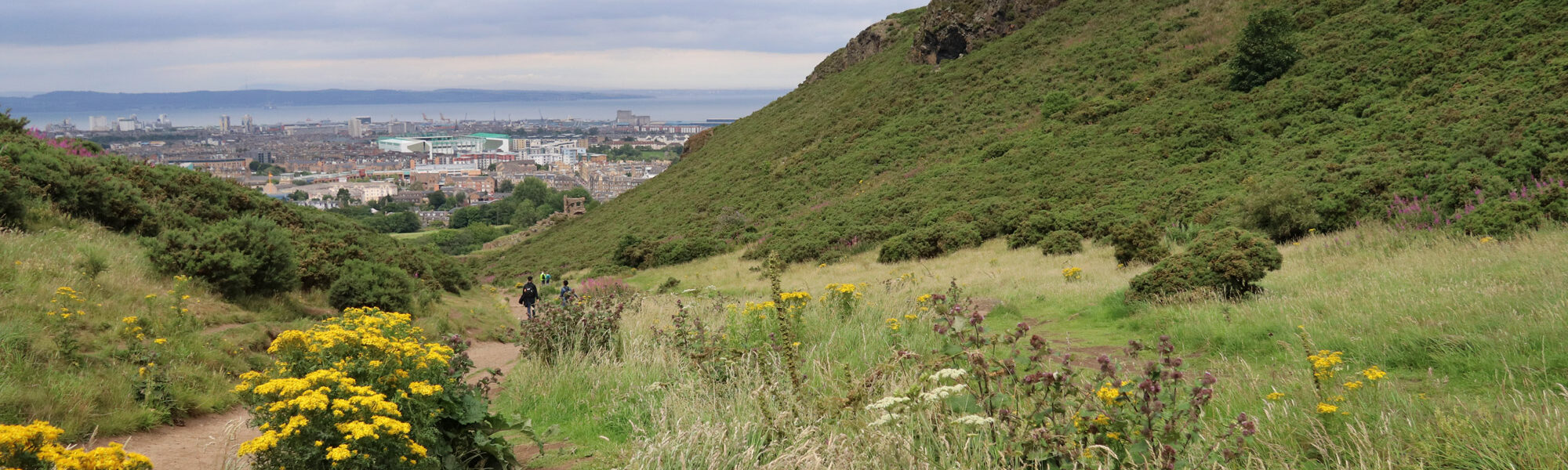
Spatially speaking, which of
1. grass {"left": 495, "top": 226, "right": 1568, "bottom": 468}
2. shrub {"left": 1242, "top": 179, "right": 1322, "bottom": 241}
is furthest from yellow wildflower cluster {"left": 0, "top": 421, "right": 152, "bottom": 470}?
shrub {"left": 1242, "top": 179, "right": 1322, "bottom": 241}

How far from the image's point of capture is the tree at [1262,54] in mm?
24078

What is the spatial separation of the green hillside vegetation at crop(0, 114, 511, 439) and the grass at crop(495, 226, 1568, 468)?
8.47 feet

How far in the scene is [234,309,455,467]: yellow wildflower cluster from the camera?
3.04 meters

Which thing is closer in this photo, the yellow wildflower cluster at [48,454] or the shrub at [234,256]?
the yellow wildflower cluster at [48,454]

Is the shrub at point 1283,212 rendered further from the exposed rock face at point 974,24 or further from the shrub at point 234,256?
the exposed rock face at point 974,24

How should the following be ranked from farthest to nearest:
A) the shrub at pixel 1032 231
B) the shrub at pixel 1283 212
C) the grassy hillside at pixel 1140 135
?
the shrub at pixel 1032 231 < the grassy hillside at pixel 1140 135 < the shrub at pixel 1283 212

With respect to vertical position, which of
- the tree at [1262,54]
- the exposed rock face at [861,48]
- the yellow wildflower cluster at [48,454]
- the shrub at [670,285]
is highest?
the exposed rock face at [861,48]

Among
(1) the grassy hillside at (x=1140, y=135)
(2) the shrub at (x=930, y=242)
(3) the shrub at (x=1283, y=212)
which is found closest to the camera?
(3) the shrub at (x=1283, y=212)

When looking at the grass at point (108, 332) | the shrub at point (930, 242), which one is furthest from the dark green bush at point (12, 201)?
the shrub at point (930, 242)

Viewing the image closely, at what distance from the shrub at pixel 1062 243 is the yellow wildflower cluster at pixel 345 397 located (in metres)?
14.9

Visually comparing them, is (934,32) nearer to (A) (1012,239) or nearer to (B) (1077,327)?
(A) (1012,239)

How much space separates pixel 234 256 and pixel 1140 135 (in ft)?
76.4

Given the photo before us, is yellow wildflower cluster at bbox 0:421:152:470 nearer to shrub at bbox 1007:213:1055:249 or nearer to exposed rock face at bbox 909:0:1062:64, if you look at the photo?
shrub at bbox 1007:213:1055:249

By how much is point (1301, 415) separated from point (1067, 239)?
45.7 ft
